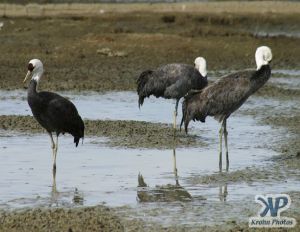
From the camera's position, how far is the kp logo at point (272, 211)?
33.6 ft

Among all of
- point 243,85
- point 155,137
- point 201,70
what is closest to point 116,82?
point 201,70

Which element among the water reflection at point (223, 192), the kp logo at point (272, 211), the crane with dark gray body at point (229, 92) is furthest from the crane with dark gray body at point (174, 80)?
the kp logo at point (272, 211)

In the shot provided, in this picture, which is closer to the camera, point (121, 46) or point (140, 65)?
point (140, 65)

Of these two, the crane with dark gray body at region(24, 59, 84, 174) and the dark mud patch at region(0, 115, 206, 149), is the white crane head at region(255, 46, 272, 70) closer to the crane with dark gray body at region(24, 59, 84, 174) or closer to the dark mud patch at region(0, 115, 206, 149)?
the dark mud patch at region(0, 115, 206, 149)

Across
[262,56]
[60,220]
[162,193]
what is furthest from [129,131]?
[60,220]

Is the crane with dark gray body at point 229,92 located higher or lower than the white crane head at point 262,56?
lower

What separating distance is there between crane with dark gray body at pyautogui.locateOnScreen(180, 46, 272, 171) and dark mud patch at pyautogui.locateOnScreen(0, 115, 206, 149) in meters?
0.98

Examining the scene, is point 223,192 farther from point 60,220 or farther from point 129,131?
point 129,131

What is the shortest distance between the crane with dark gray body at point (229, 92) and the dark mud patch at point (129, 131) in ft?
3.22

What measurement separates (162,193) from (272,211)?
5.96 ft

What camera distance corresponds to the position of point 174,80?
17.9 metres

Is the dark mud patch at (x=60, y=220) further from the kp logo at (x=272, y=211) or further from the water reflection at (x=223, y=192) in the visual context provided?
the water reflection at (x=223, y=192)

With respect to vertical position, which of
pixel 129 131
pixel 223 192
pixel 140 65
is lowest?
pixel 140 65

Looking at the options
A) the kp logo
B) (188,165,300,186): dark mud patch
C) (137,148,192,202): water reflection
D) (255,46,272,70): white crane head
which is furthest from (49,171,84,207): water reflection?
(255,46,272,70): white crane head
